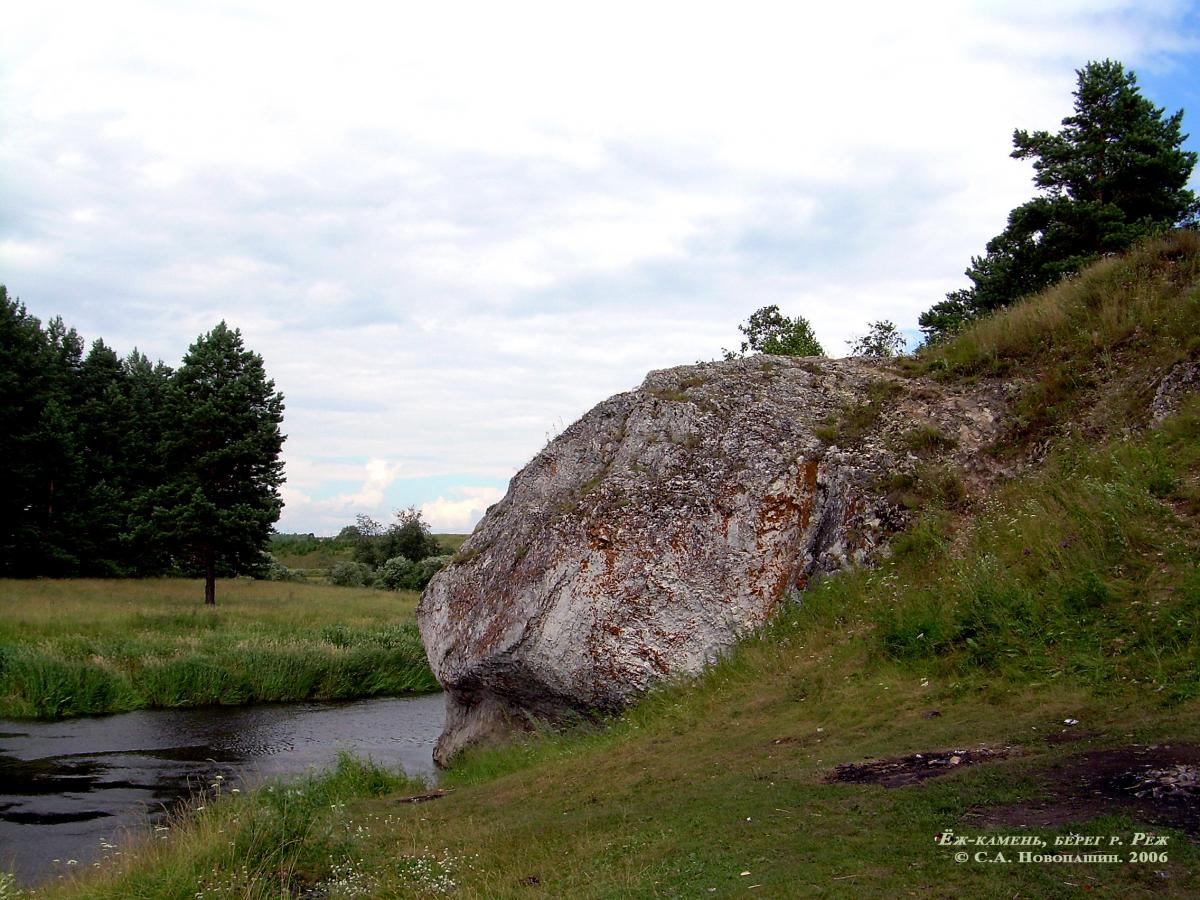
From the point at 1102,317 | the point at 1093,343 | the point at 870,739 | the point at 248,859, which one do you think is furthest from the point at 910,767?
the point at 1102,317

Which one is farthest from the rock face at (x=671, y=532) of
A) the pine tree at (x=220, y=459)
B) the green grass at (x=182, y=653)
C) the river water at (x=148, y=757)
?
the pine tree at (x=220, y=459)

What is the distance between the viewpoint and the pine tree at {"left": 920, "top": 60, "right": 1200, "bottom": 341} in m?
23.3

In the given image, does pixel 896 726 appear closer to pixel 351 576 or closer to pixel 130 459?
pixel 351 576

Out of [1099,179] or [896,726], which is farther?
[1099,179]

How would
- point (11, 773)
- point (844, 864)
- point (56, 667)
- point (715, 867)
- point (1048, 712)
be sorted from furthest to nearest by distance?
point (56, 667), point (11, 773), point (1048, 712), point (715, 867), point (844, 864)

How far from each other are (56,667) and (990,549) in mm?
23419

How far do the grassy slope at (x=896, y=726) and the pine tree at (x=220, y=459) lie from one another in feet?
98.2

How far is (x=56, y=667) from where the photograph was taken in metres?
23.3

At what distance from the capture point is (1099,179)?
80.0 feet

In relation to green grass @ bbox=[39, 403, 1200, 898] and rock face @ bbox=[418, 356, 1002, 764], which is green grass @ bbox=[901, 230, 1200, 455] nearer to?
rock face @ bbox=[418, 356, 1002, 764]

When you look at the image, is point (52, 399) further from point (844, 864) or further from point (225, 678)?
point (844, 864)

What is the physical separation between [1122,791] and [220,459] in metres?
40.2

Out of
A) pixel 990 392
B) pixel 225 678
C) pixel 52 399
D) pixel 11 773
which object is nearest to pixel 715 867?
pixel 990 392

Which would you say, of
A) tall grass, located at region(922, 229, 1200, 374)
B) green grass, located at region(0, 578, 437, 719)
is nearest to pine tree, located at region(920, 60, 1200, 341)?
tall grass, located at region(922, 229, 1200, 374)
